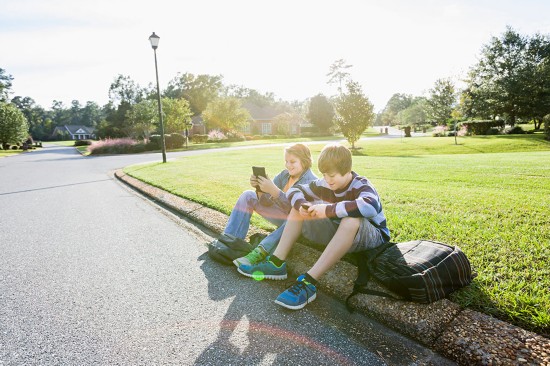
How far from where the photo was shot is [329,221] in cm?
294

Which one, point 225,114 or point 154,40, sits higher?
point 154,40

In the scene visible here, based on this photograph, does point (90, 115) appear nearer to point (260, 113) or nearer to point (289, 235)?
point (260, 113)

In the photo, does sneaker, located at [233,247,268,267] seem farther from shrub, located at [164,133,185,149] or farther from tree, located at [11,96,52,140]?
tree, located at [11,96,52,140]

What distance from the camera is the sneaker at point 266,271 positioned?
2955 millimetres

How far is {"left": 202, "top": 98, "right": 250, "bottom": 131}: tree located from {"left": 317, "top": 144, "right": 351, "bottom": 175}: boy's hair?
41.5 meters

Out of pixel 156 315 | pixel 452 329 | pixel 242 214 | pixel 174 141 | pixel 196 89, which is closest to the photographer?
pixel 452 329

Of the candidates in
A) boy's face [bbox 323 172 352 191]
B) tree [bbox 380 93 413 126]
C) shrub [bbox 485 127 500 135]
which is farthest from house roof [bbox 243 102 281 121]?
tree [bbox 380 93 413 126]

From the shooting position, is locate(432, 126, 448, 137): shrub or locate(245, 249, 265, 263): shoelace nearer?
locate(245, 249, 265, 263): shoelace

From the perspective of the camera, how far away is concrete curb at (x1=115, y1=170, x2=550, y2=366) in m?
1.70

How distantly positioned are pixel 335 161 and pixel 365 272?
100 centimetres

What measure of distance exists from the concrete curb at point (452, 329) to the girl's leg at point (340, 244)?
0.92ft

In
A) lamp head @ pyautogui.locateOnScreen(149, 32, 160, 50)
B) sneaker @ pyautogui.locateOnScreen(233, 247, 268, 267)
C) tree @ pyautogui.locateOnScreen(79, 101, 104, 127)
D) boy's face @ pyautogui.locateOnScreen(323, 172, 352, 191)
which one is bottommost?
sneaker @ pyautogui.locateOnScreen(233, 247, 268, 267)

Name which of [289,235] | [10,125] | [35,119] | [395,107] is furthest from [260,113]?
[395,107]

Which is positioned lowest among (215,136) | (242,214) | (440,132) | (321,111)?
(242,214)
